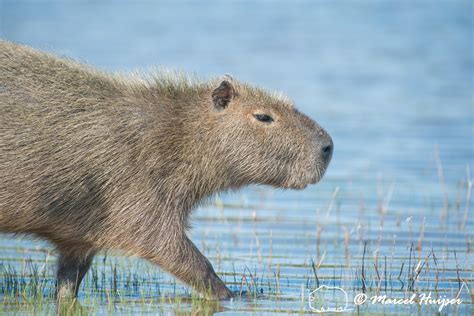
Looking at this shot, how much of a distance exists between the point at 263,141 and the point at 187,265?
1159mm

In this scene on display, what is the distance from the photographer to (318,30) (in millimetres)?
38125

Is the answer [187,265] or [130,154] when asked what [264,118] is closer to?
[130,154]

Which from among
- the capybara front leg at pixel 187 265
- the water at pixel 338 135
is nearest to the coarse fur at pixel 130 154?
the capybara front leg at pixel 187 265

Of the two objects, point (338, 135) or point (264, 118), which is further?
point (338, 135)

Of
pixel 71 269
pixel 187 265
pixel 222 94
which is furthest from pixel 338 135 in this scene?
pixel 187 265

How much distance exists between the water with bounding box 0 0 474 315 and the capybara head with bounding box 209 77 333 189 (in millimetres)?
621

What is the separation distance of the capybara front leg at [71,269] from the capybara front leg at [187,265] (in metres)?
0.66

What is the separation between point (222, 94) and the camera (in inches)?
347

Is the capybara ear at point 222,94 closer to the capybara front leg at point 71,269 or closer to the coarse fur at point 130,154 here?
the coarse fur at point 130,154

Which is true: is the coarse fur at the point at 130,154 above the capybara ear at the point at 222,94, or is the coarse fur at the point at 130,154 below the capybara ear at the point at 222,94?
below

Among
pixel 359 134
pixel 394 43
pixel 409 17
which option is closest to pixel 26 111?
pixel 359 134

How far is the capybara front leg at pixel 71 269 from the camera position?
8.77m

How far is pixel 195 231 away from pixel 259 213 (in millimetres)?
1223

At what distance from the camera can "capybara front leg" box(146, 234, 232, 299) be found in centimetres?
846
